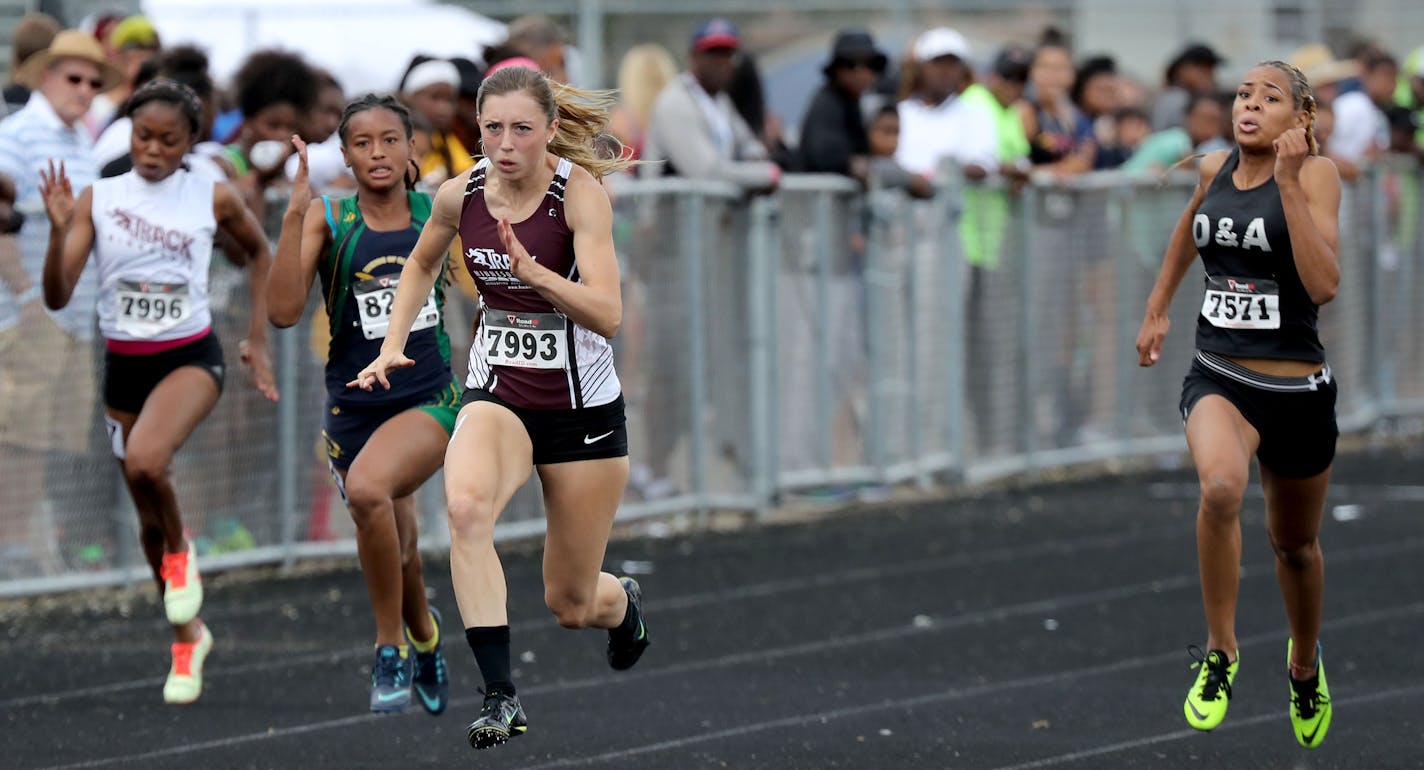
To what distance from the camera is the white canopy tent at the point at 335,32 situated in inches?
665

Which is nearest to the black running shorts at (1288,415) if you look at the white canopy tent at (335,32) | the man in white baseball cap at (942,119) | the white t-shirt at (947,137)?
the man in white baseball cap at (942,119)

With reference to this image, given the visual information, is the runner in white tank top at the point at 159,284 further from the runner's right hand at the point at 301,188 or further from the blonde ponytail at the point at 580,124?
the blonde ponytail at the point at 580,124

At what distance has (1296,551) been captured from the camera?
7254 millimetres

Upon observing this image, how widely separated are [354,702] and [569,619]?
5.10 ft

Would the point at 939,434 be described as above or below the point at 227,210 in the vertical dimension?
below

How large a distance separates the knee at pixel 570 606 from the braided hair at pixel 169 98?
8.66ft

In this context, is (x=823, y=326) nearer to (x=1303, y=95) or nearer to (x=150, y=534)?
(x=150, y=534)

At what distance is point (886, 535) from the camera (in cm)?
1236

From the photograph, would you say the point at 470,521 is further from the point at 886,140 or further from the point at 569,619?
the point at 886,140

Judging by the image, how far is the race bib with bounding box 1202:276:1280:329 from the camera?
23.4 feet

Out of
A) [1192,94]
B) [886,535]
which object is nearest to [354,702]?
[886,535]

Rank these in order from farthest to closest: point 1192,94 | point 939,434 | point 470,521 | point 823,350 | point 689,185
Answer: point 1192,94
point 939,434
point 823,350
point 689,185
point 470,521

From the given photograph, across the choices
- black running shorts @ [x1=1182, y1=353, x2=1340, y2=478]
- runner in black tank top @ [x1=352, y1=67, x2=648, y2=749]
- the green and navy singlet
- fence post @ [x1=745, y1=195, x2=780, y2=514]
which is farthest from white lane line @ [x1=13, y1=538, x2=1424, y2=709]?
fence post @ [x1=745, y1=195, x2=780, y2=514]

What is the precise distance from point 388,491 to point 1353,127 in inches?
462
